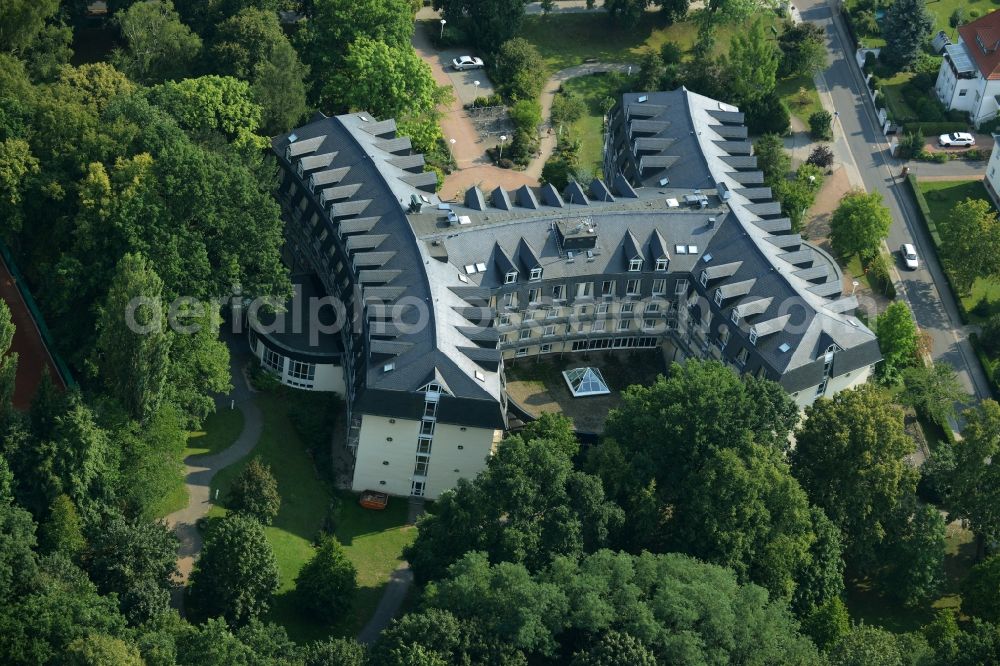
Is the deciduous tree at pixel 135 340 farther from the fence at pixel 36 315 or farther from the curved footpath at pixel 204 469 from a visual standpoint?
the fence at pixel 36 315

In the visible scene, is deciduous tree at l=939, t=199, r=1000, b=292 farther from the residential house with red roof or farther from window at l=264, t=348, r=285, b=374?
window at l=264, t=348, r=285, b=374

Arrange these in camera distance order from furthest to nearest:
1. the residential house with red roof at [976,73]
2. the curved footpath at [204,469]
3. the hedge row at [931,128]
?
the residential house with red roof at [976,73] → the hedge row at [931,128] → the curved footpath at [204,469]

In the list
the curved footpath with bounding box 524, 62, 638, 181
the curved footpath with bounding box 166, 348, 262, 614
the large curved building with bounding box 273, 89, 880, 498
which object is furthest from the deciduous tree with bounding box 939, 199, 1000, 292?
the curved footpath with bounding box 166, 348, 262, 614

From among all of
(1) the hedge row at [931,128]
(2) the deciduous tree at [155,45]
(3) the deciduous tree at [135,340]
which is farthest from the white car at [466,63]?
(3) the deciduous tree at [135,340]

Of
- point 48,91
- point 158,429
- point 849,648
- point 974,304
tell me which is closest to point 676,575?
point 849,648

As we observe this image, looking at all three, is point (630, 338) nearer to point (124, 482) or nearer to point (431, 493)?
point (431, 493)

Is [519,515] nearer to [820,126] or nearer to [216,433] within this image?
[216,433]

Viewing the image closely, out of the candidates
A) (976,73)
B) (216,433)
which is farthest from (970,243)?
(216,433)
